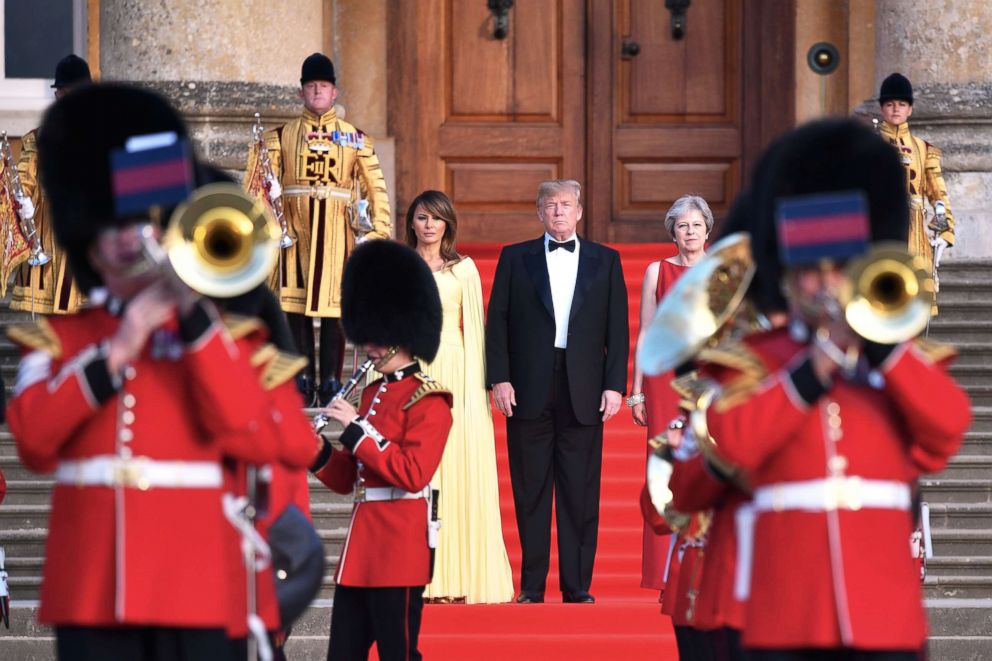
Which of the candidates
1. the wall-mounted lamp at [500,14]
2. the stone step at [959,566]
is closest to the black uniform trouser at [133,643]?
the stone step at [959,566]

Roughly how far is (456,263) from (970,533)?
7.98ft

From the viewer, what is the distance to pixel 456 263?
9.45m

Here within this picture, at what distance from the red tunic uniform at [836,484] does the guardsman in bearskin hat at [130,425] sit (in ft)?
3.38

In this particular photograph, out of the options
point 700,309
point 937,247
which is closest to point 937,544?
point 937,247

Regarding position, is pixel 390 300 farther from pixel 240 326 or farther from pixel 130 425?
pixel 130 425

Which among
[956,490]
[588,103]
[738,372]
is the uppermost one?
[588,103]

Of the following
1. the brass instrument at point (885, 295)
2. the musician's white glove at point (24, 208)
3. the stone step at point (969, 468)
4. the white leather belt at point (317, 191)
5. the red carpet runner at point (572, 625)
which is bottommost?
the red carpet runner at point (572, 625)

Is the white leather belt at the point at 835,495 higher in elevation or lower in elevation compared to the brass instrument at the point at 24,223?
lower

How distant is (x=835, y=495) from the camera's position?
457cm

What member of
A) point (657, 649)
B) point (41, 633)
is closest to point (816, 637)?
point (657, 649)

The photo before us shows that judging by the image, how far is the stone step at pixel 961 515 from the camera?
943 centimetres

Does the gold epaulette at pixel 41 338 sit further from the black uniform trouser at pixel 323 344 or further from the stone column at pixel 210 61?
the stone column at pixel 210 61

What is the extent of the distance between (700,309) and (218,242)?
1.17 metres

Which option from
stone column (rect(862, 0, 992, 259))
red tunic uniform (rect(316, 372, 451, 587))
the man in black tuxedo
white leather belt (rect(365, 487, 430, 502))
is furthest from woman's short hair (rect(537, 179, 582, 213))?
stone column (rect(862, 0, 992, 259))
